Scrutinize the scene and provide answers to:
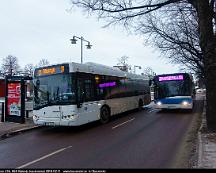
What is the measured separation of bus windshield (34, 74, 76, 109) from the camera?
11.8m

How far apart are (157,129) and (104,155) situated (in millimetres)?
5293

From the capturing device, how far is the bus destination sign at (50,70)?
12.1m

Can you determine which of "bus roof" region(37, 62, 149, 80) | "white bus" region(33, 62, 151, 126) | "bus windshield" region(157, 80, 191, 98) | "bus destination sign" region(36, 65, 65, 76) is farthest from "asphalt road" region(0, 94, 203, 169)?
"bus windshield" region(157, 80, 191, 98)

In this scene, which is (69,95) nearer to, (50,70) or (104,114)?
(50,70)

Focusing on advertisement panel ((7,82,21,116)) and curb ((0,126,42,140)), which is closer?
curb ((0,126,42,140))

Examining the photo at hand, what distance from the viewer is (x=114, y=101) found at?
16281 millimetres

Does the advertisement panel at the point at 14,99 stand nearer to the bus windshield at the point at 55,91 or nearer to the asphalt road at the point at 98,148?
the asphalt road at the point at 98,148

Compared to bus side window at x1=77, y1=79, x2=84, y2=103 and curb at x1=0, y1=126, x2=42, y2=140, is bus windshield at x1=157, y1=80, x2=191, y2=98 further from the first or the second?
curb at x1=0, y1=126, x2=42, y2=140

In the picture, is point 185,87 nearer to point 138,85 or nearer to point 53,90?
point 138,85

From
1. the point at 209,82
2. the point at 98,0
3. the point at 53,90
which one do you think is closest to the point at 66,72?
the point at 53,90

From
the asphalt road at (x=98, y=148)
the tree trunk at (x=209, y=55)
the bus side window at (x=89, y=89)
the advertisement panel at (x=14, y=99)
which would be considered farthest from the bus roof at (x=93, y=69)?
the tree trunk at (x=209, y=55)

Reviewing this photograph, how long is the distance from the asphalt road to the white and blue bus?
7.00 m

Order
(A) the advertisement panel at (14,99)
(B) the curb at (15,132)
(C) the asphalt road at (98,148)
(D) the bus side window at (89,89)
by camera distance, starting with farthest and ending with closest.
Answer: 1. (A) the advertisement panel at (14,99)
2. (D) the bus side window at (89,89)
3. (B) the curb at (15,132)
4. (C) the asphalt road at (98,148)

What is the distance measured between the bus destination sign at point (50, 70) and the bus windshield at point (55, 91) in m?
0.19
